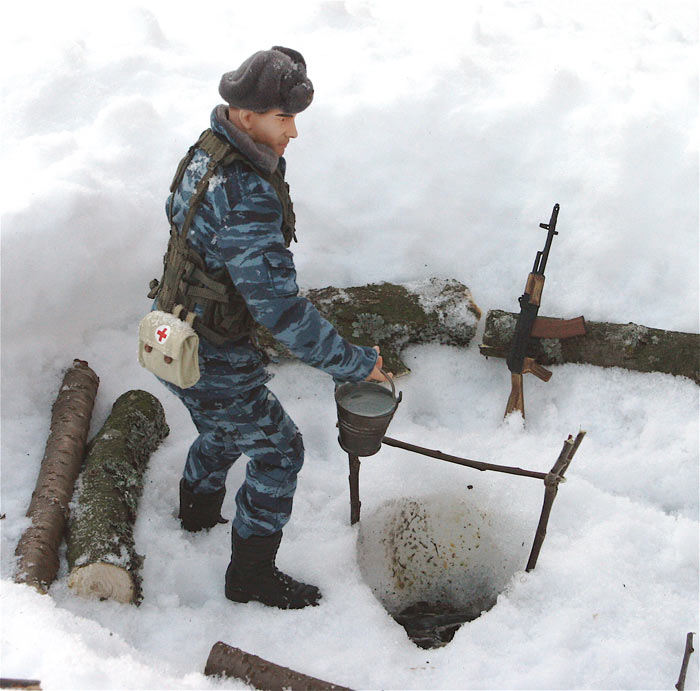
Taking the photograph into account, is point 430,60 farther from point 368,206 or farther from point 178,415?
point 178,415

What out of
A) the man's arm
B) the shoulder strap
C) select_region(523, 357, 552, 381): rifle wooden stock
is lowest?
the man's arm

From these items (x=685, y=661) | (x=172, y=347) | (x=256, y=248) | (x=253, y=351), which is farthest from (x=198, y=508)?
(x=685, y=661)

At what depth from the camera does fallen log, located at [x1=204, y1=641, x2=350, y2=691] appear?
247 centimetres

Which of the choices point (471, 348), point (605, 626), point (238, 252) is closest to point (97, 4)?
point (471, 348)

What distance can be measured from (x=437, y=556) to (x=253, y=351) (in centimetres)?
162

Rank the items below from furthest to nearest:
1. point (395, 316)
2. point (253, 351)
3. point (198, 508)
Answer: point (395, 316)
point (198, 508)
point (253, 351)

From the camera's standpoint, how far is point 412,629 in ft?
11.5

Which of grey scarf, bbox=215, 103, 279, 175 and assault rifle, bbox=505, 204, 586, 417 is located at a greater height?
assault rifle, bbox=505, 204, 586, 417

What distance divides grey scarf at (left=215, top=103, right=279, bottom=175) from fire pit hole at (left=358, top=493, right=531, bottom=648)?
1921 millimetres

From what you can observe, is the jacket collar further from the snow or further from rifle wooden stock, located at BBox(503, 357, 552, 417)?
rifle wooden stock, located at BBox(503, 357, 552, 417)

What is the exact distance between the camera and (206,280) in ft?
8.63

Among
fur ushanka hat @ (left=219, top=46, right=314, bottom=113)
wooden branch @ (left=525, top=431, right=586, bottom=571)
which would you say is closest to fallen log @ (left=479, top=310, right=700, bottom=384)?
wooden branch @ (left=525, top=431, right=586, bottom=571)

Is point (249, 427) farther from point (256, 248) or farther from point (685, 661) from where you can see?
point (685, 661)

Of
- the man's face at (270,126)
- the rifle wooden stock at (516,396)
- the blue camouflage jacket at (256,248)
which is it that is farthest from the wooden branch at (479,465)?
the man's face at (270,126)
